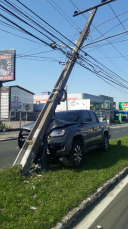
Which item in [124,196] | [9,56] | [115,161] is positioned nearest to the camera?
[124,196]

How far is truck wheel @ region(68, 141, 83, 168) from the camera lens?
6090mm

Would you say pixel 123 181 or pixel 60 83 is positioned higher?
pixel 60 83

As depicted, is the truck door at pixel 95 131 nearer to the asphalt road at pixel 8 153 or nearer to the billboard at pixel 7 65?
the asphalt road at pixel 8 153

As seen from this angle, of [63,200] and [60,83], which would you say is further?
[60,83]

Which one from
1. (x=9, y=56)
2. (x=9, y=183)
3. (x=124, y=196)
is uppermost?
(x=9, y=56)

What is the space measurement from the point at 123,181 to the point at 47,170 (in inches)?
82.9

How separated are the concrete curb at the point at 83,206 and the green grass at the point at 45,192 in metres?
0.08

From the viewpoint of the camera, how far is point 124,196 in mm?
4824

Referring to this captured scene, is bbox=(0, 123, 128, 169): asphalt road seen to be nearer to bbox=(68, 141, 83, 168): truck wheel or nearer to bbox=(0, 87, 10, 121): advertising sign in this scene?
bbox=(68, 141, 83, 168): truck wheel

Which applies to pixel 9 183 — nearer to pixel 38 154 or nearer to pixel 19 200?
pixel 19 200

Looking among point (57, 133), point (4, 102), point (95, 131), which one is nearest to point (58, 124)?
point (57, 133)

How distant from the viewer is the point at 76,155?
20.8 ft

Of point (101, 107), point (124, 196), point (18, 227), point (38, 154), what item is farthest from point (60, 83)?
point (101, 107)

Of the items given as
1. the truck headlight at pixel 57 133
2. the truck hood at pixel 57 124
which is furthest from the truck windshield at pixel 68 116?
the truck headlight at pixel 57 133
